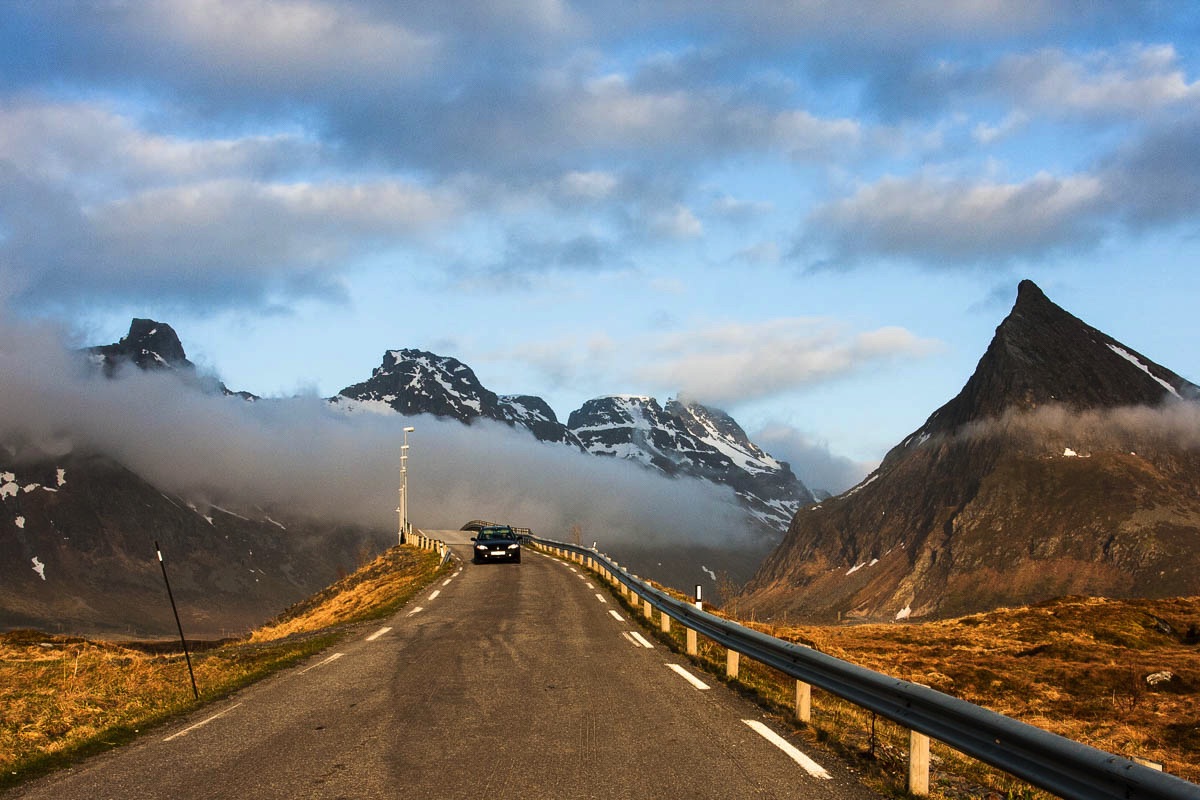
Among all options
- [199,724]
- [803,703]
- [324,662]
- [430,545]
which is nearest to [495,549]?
[430,545]

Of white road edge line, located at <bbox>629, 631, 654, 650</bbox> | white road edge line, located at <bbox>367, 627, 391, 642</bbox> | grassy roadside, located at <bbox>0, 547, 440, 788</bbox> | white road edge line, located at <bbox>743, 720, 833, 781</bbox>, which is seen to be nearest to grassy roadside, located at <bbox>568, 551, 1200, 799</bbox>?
white road edge line, located at <bbox>743, 720, 833, 781</bbox>

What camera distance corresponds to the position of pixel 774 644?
40.8 ft

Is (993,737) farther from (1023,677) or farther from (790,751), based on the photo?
(1023,677)

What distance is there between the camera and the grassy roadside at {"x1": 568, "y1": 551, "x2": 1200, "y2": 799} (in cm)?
1042

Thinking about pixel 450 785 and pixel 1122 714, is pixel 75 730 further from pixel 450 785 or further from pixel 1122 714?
pixel 1122 714

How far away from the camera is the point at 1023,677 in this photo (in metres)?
25.2

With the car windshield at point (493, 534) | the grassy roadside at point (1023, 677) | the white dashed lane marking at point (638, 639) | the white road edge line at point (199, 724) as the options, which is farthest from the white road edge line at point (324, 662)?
the car windshield at point (493, 534)

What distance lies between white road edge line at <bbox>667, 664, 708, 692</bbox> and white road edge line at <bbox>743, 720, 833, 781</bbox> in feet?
8.51

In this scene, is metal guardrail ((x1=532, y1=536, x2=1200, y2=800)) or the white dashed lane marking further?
the white dashed lane marking

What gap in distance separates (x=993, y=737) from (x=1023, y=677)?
20.0 meters

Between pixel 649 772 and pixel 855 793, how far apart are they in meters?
1.70

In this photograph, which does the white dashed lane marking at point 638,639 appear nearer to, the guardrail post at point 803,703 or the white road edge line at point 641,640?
the white road edge line at point 641,640

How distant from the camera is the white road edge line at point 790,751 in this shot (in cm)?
858

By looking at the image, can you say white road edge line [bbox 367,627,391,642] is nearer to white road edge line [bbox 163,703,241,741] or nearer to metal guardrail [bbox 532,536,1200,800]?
white road edge line [bbox 163,703,241,741]
